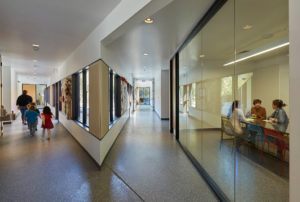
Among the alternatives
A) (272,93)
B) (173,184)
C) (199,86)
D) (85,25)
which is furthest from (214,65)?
(85,25)

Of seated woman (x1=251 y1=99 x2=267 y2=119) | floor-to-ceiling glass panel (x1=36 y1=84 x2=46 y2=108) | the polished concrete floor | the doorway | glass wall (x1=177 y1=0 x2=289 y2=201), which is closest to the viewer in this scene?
glass wall (x1=177 y1=0 x2=289 y2=201)

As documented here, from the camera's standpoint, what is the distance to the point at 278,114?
4.49ft

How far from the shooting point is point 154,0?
6.22 ft

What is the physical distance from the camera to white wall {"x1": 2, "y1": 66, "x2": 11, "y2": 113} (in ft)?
25.7

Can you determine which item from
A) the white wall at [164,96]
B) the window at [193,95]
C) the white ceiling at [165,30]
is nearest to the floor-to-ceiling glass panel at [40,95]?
the white wall at [164,96]

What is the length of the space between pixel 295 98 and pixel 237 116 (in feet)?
3.79

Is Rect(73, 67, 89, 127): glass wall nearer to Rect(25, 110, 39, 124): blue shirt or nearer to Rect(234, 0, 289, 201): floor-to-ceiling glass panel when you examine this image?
Rect(25, 110, 39, 124): blue shirt

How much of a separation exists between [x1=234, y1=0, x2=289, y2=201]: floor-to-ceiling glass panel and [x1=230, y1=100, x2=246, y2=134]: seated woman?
0.07 metres

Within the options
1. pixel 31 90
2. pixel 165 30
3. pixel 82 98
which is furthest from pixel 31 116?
pixel 31 90

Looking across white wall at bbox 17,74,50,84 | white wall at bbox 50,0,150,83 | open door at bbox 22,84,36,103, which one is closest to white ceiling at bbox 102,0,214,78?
white wall at bbox 50,0,150,83

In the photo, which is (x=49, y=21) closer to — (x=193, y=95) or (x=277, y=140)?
(x=193, y=95)

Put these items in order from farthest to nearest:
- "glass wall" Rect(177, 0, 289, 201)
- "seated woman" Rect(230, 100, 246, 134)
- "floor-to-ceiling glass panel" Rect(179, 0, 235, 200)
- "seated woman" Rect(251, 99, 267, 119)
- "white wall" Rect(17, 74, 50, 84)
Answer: "white wall" Rect(17, 74, 50, 84) < "floor-to-ceiling glass panel" Rect(179, 0, 235, 200) < "seated woman" Rect(230, 100, 246, 134) < "seated woman" Rect(251, 99, 267, 119) < "glass wall" Rect(177, 0, 289, 201)

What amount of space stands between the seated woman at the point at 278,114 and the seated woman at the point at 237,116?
48cm

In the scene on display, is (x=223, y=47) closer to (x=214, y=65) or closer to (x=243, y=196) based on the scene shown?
(x=214, y=65)
